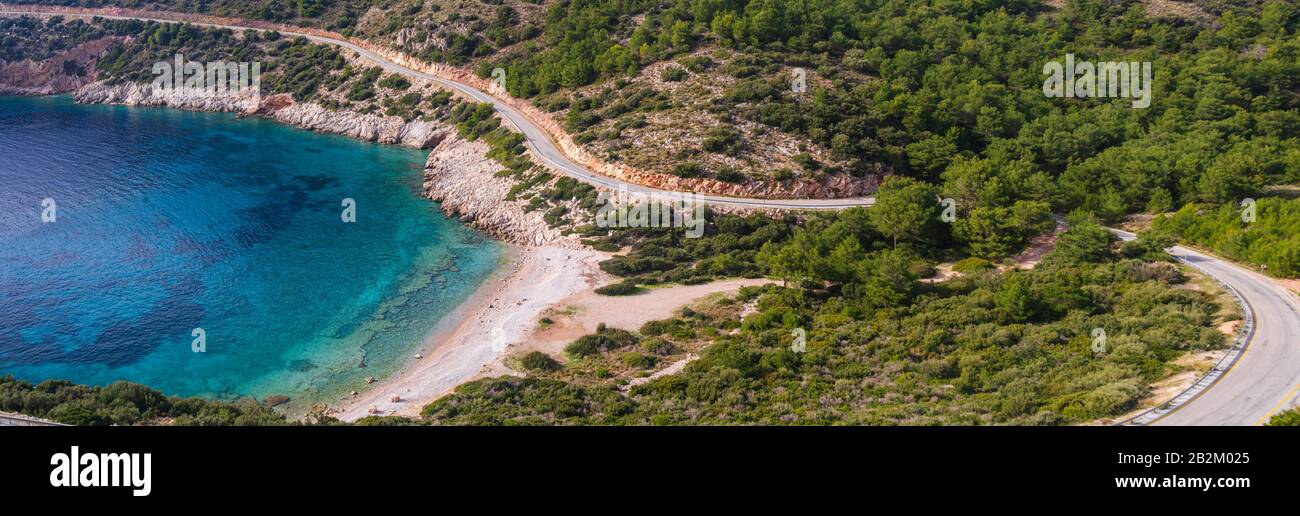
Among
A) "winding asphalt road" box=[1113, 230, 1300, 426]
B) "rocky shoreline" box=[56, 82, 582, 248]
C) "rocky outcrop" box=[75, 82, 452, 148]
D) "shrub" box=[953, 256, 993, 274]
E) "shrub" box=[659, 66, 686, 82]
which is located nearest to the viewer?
"winding asphalt road" box=[1113, 230, 1300, 426]

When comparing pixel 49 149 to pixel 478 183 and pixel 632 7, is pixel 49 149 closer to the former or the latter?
pixel 478 183

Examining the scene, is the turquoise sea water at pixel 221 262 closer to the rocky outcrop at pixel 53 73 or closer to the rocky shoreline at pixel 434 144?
the rocky shoreline at pixel 434 144

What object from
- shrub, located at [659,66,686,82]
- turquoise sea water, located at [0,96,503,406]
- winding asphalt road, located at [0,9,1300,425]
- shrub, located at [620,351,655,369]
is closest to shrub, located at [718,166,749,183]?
shrub, located at [659,66,686,82]

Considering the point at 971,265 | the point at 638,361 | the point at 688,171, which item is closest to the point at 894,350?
the point at 638,361

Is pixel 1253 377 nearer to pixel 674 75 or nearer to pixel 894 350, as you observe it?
pixel 894 350

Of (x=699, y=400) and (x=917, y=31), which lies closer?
(x=699, y=400)

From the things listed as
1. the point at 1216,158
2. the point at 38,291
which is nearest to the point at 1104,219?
the point at 1216,158

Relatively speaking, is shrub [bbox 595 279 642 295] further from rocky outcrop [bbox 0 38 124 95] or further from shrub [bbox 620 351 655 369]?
rocky outcrop [bbox 0 38 124 95]
